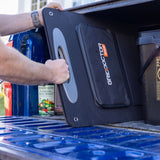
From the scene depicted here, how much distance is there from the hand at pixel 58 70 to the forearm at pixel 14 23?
1.52 feet

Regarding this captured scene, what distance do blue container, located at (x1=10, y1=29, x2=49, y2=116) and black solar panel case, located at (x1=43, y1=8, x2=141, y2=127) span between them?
42 cm

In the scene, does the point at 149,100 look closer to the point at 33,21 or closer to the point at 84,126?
the point at 84,126

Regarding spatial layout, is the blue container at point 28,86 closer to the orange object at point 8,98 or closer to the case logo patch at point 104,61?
the orange object at point 8,98

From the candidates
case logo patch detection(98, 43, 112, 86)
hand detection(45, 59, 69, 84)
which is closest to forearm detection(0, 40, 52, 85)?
hand detection(45, 59, 69, 84)

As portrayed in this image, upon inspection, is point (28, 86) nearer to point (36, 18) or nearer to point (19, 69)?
point (36, 18)

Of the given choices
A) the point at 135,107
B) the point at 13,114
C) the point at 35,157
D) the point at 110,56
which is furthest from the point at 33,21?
the point at 35,157

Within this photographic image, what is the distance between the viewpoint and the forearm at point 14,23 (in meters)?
1.73

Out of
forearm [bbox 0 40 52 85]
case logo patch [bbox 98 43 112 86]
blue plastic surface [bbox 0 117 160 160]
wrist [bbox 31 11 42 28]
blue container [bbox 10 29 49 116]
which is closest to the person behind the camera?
blue plastic surface [bbox 0 117 160 160]

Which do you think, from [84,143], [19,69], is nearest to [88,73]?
[19,69]

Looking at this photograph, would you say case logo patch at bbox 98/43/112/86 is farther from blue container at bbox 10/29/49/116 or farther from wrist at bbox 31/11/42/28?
blue container at bbox 10/29/49/116

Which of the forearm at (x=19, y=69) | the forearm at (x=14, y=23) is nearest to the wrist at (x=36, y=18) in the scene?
the forearm at (x=14, y=23)

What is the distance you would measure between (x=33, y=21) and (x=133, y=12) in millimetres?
567

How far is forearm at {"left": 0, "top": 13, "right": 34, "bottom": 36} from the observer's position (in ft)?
5.68

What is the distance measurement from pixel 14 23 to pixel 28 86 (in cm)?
39
